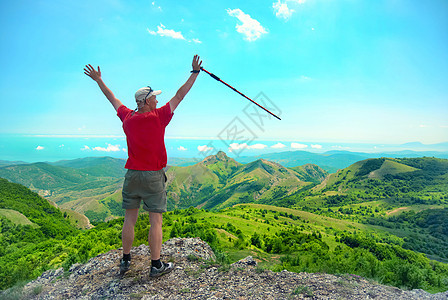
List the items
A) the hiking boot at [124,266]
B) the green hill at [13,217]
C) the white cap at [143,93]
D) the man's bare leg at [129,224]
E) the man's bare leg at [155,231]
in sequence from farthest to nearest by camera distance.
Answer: the green hill at [13,217] → the hiking boot at [124,266] → the man's bare leg at [129,224] → the man's bare leg at [155,231] → the white cap at [143,93]

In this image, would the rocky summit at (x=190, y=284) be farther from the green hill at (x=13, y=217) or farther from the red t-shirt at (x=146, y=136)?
the green hill at (x=13, y=217)

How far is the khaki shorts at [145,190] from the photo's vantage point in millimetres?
4430

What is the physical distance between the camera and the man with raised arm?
439 cm

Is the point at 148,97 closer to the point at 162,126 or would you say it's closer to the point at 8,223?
the point at 162,126

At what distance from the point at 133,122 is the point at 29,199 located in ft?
571

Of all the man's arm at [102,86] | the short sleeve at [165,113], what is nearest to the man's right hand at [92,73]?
the man's arm at [102,86]

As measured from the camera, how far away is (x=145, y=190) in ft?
14.7

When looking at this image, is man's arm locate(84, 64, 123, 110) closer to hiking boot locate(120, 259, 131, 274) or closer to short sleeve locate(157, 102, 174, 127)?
short sleeve locate(157, 102, 174, 127)

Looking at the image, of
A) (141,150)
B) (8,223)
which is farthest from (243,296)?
(8,223)

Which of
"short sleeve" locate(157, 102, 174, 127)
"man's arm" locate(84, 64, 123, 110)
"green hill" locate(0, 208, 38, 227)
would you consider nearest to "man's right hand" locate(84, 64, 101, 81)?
"man's arm" locate(84, 64, 123, 110)

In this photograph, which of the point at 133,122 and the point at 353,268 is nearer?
the point at 133,122

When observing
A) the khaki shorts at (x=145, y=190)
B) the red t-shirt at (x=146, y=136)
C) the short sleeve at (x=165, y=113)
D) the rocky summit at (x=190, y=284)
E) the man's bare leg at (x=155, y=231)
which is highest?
the short sleeve at (x=165, y=113)

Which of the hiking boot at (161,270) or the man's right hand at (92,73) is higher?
the man's right hand at (92,73)

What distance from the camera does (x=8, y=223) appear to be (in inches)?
2685
